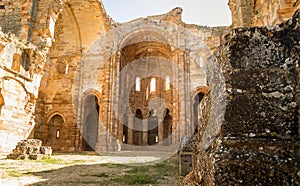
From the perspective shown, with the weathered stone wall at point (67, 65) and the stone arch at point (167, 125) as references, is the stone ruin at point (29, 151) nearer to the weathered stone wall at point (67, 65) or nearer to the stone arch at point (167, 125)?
the weathered stone wall at point (67, 65)

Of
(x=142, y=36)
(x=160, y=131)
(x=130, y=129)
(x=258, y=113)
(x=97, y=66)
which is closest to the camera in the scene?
(x=258, y=113)

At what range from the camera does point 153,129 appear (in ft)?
78.0

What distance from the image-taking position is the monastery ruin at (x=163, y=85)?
115 centimetres

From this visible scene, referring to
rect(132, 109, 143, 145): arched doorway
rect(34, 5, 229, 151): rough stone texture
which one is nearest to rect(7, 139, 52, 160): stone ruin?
rect(34, 5, 229, 151): rough stone texture

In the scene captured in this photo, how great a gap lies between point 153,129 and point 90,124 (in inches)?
278

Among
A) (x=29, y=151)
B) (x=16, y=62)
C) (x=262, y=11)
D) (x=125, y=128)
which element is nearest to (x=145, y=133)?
(x=125, y=128)

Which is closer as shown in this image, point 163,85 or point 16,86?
point 16,86

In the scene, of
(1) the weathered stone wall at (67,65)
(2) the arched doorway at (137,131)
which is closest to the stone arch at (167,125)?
(2) the arched doorway at (137,131)

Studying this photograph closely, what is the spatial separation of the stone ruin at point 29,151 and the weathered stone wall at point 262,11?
28.8ft

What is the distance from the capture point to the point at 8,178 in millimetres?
4625

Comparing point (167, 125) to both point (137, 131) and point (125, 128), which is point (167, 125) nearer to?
point (137, 131)

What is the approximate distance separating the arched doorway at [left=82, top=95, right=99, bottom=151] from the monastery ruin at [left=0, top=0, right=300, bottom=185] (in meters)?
0.09

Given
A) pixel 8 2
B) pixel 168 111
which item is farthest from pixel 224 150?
pixel 168 111

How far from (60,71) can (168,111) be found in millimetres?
10634
